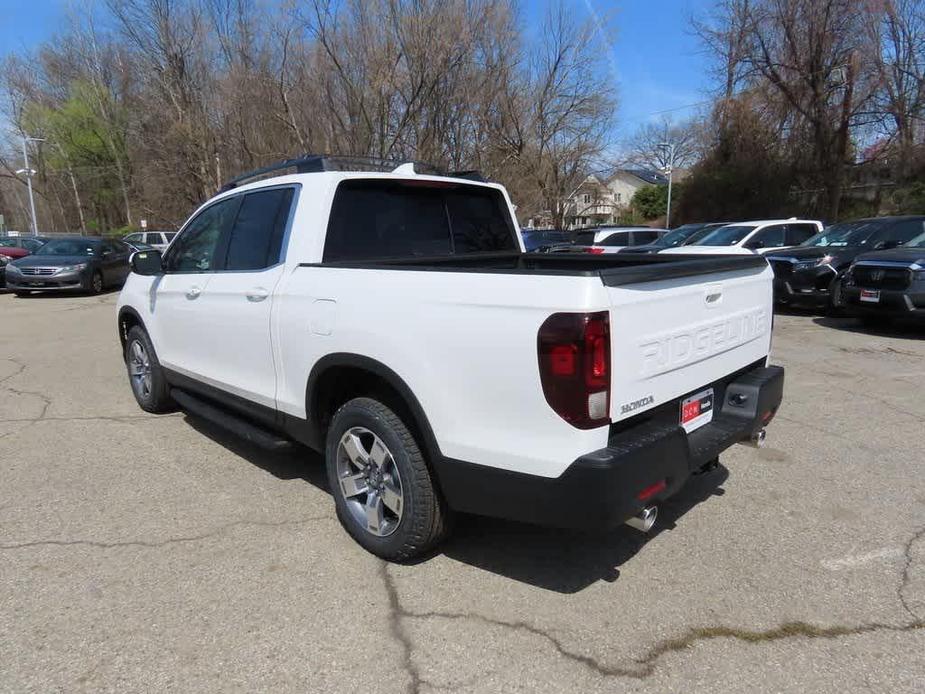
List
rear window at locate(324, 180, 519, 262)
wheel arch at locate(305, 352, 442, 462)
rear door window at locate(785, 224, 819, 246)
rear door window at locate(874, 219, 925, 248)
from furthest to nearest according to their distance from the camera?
rear door window at locate(785, 224, 819, 246) < rear door window at locate(874, 219, 925, 248) < rear window at locate(324, 180, 519, 262) < wheel arch at locate(305, 352, 442, 462)

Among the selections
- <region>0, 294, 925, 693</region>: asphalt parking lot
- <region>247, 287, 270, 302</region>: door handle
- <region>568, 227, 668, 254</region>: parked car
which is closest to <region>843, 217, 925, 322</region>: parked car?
<region>0, 294, 925, 693</region>: asphalt parking lot

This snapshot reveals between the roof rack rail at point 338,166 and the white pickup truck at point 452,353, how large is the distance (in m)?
0.02

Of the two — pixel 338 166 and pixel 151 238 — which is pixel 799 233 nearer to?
pixel 338 166

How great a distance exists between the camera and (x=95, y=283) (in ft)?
53.5

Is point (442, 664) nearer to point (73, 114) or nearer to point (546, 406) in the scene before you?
point (546, 406)

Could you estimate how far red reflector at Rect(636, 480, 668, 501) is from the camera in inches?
97.8

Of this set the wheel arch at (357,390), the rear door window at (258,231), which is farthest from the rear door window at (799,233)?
the wheel arch at (357,390)

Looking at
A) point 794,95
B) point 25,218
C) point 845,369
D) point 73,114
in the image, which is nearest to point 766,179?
point 794,95

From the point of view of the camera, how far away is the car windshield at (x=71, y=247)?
1652 centimetres

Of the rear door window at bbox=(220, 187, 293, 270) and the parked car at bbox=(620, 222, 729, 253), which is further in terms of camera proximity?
the parked car at bbox=(620, 222, 729, 253)

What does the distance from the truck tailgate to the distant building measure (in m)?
22.3

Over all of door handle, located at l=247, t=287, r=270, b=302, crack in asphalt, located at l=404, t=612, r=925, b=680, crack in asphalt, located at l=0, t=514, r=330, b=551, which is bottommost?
crack in asphalt, located at l=404, t=612, r=925, b=680

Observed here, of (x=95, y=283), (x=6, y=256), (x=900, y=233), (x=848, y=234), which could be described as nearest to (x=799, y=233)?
(x=848, y=234)

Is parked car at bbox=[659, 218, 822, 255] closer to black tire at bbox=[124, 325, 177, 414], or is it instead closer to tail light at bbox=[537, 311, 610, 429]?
black tire at bbox=[124, 325, 177, 414]
